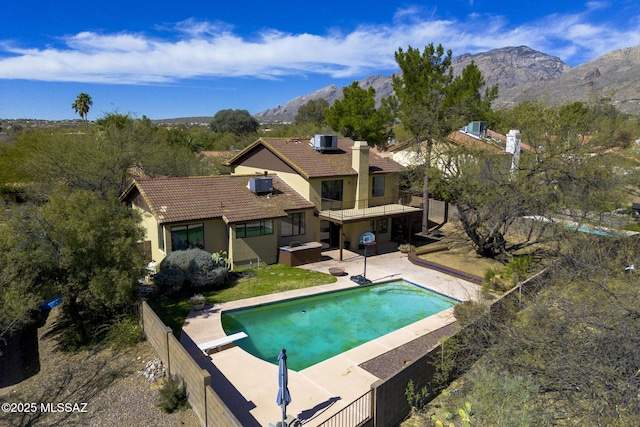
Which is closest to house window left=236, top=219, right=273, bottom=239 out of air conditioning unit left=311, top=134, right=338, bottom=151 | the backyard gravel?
air conditioning unit left=311, top=134, right=338, bottom=151

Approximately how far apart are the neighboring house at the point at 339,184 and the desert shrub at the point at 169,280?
9.18m

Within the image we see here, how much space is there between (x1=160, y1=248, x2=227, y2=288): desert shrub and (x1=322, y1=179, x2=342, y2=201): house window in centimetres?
909

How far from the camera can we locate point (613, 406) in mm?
7648

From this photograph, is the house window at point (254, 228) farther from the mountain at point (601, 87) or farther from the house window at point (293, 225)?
the mountain at point (601, 87)

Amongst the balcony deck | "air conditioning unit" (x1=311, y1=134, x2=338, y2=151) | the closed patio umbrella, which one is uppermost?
"air conditioning unit" (x1=311, y1=134, x2=338, y2=151)

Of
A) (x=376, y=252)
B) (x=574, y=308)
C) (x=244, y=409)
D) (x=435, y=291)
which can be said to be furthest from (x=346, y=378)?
(x=376, y=252)

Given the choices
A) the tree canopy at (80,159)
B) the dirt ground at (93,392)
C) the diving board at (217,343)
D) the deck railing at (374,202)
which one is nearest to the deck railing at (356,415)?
the dirt ground at (93,392)

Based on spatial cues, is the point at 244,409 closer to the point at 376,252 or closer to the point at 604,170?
the point at 376,252

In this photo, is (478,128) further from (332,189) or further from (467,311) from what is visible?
(467,311)

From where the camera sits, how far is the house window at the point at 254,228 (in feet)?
69.8

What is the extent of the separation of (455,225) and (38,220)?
28161 mm

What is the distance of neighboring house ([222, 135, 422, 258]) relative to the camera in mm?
24828

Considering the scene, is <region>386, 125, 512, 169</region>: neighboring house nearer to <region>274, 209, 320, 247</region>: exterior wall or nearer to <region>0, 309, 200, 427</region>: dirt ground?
<region>274, 209, 320, 247</region>: exterior wall

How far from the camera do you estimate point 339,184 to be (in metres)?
26.0
